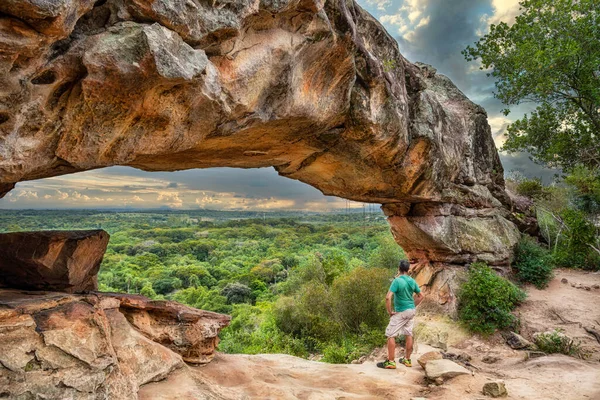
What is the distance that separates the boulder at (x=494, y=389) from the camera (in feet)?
19.8

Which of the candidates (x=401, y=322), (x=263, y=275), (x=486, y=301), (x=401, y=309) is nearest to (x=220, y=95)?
(x=401, y=309)

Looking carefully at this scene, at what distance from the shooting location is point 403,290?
7449 millimetres

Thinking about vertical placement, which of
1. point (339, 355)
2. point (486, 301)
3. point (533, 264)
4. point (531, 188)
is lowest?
point (339, 355)

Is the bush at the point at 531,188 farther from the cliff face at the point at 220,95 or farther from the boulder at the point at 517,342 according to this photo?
the boulder at the point at 517,342

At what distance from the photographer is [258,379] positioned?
6152mm

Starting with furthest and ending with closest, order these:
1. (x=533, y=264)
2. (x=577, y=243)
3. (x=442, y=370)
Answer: (x=533, y=264)
(x=577, y=243)
(x=442, y=370)

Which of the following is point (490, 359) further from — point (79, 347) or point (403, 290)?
point (79, 347)

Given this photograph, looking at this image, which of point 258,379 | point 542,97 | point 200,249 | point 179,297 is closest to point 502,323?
point 258,379

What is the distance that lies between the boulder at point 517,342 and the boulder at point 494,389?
398 cm

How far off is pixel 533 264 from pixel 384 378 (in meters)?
8.90

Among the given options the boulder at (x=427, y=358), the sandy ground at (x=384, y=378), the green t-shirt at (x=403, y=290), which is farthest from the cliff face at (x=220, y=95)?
the boulder at (x=427, y=358)

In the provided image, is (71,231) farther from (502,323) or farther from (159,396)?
(502,323)

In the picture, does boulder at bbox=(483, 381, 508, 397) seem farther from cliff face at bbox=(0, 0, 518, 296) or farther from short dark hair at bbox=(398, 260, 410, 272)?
cliff face at bbox=(0, 0, 518, 296)

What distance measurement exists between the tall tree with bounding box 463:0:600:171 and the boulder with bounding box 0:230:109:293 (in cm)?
1431
